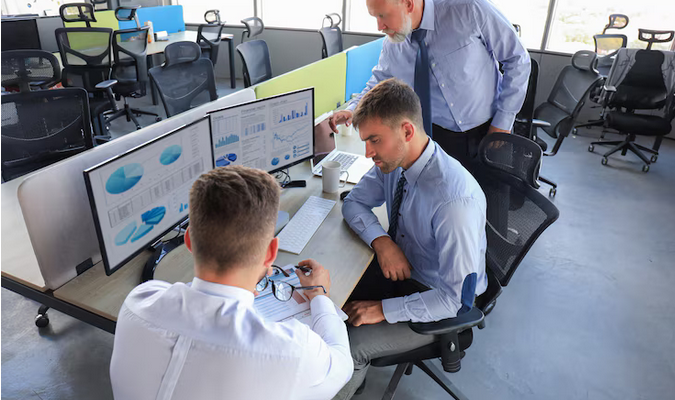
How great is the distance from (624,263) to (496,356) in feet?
4.41

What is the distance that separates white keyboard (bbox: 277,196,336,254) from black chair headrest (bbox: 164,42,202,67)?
107 inches

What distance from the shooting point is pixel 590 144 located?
187 inches

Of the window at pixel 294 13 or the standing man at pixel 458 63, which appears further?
the window at pixel 294 13

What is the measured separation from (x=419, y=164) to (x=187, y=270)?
89 cm

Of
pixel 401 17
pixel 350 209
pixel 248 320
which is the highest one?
pixel 401 17

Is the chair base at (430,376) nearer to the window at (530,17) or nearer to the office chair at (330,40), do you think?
the office chair at (330,40)

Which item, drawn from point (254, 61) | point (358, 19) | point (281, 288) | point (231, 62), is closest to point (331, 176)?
point (281, 288)

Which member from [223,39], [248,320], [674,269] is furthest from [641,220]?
[223,39]

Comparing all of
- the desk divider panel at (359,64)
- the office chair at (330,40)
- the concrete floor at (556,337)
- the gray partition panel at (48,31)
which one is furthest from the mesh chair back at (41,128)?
the gray partition panel at (48,31)

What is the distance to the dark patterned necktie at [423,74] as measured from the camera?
2348mm

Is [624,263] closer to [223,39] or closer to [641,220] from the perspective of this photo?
[641,220]

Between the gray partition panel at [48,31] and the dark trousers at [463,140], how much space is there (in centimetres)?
536

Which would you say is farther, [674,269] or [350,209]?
[674,269]

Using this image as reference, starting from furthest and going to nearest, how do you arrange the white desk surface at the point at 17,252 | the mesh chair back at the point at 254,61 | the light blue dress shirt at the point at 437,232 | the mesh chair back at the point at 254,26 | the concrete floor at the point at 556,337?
the mesh chair back at the point at 254,26, the mesh chair back at the point at 254,61, the concrete floor at the point at 556,337, the white desk surface at the point at 17,252, the light blue dress shirt at the point at 437,232
